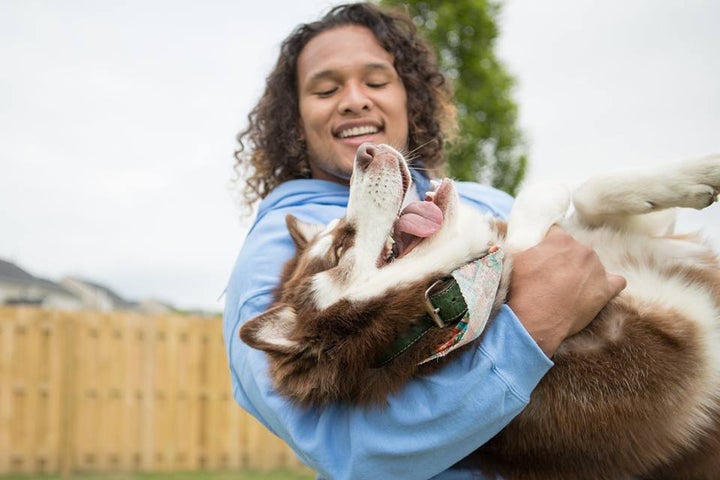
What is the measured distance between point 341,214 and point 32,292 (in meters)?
8.36

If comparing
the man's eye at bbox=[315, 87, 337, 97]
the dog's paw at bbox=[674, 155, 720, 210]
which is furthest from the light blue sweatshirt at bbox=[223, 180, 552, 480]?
the man's eye at bbox=[315, 87, 337, 97]

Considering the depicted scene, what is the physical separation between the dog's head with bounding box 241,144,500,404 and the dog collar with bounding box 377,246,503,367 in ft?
0.08

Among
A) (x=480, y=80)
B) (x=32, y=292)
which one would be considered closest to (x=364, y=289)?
(x=32, y=292)

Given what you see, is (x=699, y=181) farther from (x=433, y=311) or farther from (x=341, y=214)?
(x=341, y=214)

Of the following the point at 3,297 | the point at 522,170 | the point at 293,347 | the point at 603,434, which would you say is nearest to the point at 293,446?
the point at 293,347

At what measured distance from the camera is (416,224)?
2.66 meters

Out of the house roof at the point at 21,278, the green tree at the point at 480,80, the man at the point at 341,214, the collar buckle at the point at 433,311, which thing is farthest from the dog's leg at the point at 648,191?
the green tree at the point at 480,80

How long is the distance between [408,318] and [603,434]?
672 millimetres

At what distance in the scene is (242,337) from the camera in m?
2.29

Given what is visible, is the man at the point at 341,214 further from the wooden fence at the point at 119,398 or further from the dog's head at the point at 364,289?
the wooden fence at the point at 119,398

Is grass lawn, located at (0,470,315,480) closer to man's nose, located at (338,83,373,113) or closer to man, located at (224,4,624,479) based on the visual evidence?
man, located at (224,4,624,479)

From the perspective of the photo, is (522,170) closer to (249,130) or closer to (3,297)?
(3,297)

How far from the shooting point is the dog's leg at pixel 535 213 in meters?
2.71

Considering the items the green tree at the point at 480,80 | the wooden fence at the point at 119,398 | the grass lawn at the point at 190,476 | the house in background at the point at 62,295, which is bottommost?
the grass lawn at the point at 190,476
